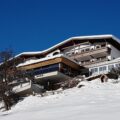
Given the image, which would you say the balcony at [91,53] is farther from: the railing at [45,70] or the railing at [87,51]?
the railing at [45,70]

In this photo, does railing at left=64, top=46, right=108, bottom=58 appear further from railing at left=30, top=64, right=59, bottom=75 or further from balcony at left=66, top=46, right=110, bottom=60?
railing at left=30, top=64, right=59, bottom=75

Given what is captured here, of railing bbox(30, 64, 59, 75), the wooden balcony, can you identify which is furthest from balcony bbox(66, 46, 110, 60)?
railing bbox(30, 64, 59, 75)

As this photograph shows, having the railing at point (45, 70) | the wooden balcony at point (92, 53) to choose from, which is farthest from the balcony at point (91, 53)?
the railing at point (45, 70)

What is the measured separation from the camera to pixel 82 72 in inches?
1870

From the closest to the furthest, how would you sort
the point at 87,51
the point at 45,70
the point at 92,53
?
the point at 45,70
the point at 92,53
the point at 87,51

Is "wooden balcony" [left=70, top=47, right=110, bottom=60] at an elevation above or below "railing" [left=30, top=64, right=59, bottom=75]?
above

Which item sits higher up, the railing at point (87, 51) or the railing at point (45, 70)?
the railing at point (87, 51)

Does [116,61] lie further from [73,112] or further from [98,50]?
[73,112]

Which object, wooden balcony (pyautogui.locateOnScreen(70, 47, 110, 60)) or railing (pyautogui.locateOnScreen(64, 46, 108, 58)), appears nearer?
wooden balcony (pyautogui.locateOnScreen(70, 47, 110, 60))

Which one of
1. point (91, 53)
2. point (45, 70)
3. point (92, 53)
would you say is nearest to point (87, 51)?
point (91, 53)

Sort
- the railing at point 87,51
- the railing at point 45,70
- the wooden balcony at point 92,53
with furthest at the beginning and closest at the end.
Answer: the railing at point 87,51, the wooden balcony at point 92,53, the railing at point 45,70

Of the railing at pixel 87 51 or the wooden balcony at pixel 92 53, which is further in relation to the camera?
the railing at pixel 87 51

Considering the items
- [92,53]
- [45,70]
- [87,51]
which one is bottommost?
[45,70]

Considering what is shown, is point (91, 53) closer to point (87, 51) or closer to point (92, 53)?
point (92, 53)
